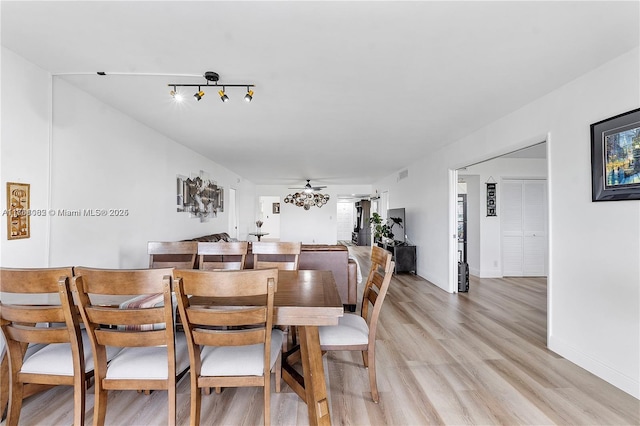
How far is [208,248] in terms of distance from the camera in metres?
2.58

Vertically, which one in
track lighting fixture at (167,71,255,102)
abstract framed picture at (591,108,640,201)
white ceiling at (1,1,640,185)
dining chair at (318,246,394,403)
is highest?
white ceiling at (1,1,640,185)

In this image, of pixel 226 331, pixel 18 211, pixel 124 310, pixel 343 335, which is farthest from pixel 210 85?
pixel 343 335

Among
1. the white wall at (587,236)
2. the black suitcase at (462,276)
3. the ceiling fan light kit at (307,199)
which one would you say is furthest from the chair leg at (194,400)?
the ceiling fan light kit at (307,199)

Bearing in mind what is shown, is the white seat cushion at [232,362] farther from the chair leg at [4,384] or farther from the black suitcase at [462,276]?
the black suitcase at [462,276]

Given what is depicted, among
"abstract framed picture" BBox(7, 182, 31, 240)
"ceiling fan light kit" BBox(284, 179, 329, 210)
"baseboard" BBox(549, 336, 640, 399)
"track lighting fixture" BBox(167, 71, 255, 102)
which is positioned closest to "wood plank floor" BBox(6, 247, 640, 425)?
"baseboard" BBox(549, 336, 640, 399)

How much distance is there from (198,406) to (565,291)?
10.1 ft

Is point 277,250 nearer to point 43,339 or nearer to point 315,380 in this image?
point 315,380

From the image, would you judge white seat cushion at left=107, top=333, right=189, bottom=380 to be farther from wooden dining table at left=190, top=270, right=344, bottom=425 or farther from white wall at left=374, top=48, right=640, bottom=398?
white wall at left=374, top=48, right=640, bottom=398

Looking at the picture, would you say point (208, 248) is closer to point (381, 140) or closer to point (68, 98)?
point (68, 98)

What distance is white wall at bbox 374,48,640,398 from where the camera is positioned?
6.68 ft

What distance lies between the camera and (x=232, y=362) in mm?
1486

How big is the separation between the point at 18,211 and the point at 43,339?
1.24 meters

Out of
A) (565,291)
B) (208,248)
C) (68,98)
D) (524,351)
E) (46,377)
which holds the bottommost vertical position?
(524,351)

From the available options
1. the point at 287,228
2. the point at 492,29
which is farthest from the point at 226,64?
the point at 287,228
